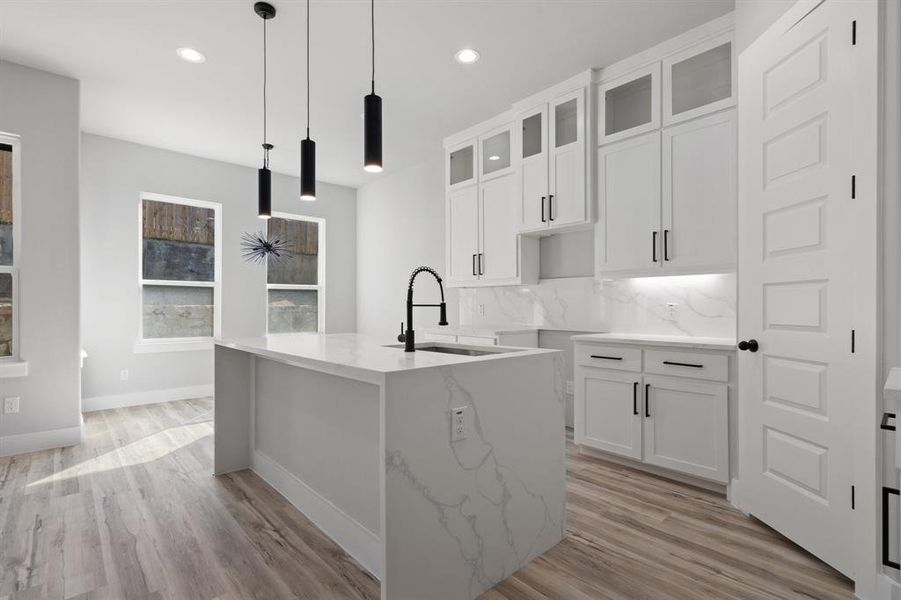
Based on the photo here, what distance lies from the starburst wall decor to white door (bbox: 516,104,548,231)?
3.53 meters

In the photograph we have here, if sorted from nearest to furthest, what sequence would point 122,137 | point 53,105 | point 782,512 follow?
point 782,512 < point 53,105 < point 122,137

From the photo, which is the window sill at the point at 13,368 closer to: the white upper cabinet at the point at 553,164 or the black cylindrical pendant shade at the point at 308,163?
the black cylindrical pendant shade at the point at 308,163

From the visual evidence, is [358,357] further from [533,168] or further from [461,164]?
[461,164]

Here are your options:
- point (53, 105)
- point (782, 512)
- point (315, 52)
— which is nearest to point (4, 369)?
point (53, 105)

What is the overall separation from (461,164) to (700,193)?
251 centimetres

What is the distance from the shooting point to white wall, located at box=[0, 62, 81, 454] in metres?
3.46

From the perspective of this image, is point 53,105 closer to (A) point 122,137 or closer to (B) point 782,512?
(A) point 122,137

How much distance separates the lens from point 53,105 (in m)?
3.58

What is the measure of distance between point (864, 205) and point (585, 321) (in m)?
2.30

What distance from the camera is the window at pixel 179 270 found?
522 cm

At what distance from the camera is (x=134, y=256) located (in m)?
5.05

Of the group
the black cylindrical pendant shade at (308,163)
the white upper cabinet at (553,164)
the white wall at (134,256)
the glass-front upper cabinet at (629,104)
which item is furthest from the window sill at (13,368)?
the glass-front upper cabinet at (629,104)

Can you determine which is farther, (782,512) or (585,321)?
(585,321)

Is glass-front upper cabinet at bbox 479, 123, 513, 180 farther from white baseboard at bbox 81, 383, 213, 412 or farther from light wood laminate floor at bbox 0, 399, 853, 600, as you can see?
white baseboard at bbox 81, 383, 213, 412
